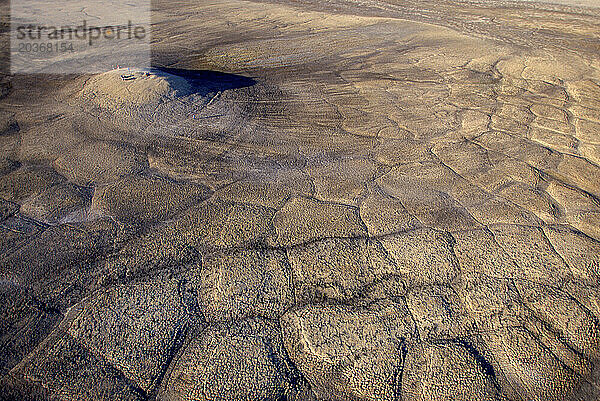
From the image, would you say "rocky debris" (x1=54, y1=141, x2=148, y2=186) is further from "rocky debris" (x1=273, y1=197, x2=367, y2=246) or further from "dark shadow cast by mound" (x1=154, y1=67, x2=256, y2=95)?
"dark shadow cast by mound" (x1=154, y1=67, x2=256, y2=95)

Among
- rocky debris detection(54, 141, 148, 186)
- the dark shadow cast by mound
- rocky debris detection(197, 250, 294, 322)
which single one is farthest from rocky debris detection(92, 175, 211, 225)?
the dark shadow cast by mound

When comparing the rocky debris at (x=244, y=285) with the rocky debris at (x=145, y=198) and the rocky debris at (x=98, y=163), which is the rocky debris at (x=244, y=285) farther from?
the rocky debris at (x=98, y=163)

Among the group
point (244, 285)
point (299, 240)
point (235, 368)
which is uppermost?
point (299, 240)

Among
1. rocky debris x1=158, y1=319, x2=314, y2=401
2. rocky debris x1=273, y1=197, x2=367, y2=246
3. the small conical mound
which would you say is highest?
the small conical mound

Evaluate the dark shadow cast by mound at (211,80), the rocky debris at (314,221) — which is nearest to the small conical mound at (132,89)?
the dark shadow cast by mound at (211,80)

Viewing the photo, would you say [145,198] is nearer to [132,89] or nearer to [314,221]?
[314,221]

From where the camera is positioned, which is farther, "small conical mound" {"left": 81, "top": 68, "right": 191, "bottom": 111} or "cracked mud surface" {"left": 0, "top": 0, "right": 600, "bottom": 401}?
"small conical mound" {"left": 81, "top": 68, "right": 191, "bottom": 111}

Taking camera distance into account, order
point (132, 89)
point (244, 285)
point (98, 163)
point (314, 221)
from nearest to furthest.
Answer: point (244, 285) → point (314, 221) → point (98, 163) → point (132, 89)

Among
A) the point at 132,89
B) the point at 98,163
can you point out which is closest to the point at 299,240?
the point at 98,163
